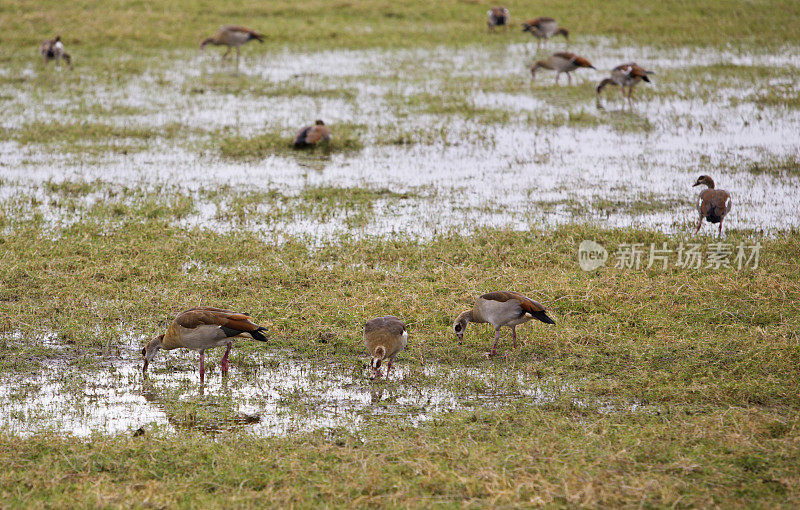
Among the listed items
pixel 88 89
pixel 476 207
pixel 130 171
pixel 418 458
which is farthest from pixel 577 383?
pixel 88 89

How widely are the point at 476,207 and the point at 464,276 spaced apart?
10.0 feet

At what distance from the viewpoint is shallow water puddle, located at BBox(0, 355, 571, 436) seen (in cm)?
678

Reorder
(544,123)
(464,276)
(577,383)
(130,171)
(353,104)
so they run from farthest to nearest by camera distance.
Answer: (353,104), (544,123), (130,171), (464,276), (577,383)

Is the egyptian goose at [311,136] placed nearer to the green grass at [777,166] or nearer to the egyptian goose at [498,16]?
the green grass at [777,166]

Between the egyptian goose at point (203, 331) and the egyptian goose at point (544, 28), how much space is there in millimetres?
18758

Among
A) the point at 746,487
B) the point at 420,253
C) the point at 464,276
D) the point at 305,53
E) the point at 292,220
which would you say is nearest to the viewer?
the point at 746,487

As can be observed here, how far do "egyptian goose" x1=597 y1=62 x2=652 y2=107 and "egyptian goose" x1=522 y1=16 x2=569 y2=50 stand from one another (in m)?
5.93

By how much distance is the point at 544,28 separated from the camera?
24.5 metres

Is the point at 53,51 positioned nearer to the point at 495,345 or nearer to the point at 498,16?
the point at 498,16

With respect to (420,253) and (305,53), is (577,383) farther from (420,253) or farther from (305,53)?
(305,53)

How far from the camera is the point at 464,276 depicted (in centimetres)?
988

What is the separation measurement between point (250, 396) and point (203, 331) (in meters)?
0.73
